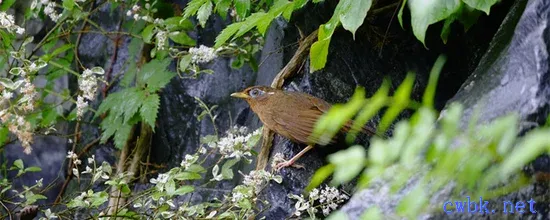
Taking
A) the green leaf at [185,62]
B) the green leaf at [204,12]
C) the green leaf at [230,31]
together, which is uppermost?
the green leaf at [204,12]

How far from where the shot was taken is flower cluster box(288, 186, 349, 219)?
318 centimetres

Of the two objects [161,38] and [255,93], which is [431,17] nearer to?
[255,93]

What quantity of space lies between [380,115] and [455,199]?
1.58 meters

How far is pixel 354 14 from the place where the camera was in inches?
100

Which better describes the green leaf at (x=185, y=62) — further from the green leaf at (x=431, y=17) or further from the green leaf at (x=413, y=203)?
the green leaf at (x=413, y=203)

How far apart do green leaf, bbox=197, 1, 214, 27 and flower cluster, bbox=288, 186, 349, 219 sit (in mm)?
814

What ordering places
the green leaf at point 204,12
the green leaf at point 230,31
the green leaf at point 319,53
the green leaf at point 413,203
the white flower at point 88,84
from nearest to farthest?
the green leaf at point 413,203
the green leaf at point 319,53
the green leaf at point 230,31
the green leaf at point 204,12
the white flower at point 88,84

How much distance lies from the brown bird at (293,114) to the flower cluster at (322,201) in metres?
0.21

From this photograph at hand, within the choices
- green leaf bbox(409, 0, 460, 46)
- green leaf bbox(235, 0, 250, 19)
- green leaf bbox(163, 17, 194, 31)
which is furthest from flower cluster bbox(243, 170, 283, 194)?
green leaf bbox(163, 17, 194, 31)

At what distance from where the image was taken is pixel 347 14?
8.41 ft

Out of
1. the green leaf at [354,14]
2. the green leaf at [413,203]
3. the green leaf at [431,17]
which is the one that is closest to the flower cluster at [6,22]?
the green leaf at [354,14]

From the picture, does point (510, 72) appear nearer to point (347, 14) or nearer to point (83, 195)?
point (347, 14)

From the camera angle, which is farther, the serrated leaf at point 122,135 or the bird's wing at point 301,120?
the serrated leaf at point 122,135

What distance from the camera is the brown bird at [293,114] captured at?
3326mm
